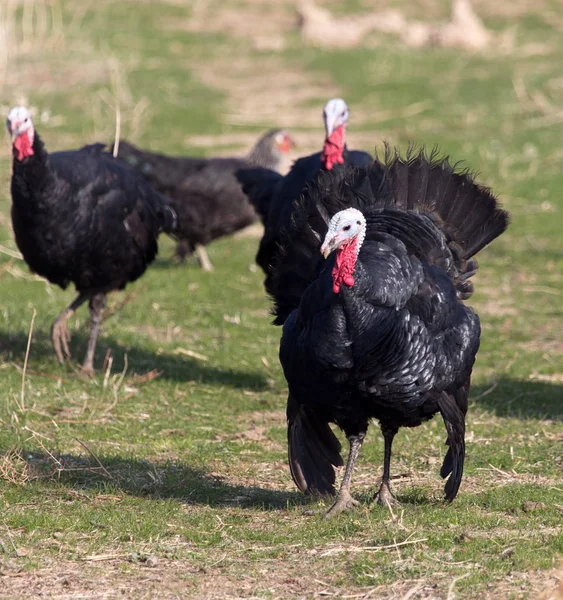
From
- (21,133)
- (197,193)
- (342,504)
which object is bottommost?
(342,504)

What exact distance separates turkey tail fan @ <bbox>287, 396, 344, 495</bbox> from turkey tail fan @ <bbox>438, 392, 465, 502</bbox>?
0.57m

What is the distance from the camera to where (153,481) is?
606 cm

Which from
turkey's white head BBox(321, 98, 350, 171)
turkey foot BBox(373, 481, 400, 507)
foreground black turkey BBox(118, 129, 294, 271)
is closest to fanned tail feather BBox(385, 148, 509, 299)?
turkey foot BBox(373, 481, 400, 507)

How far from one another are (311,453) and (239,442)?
4.46ft

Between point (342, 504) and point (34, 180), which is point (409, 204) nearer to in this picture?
point (342, 504)

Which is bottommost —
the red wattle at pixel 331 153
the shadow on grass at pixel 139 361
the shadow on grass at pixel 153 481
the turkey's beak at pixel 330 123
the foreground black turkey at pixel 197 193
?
the shadow on grass at pixel 153 481

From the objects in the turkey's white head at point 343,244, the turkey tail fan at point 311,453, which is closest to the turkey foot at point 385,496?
the turkey tail fan at point 311,453

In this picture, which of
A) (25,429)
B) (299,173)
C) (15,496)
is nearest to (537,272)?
(299,173)

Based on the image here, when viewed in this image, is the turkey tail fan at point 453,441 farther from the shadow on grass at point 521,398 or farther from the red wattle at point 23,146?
the red wattle at point 23,146

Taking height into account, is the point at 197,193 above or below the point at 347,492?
above

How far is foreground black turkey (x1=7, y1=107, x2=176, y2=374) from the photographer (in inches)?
304

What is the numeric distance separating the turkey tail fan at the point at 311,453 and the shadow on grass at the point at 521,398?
2.13 m

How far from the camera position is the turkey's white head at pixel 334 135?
7594 millimetres

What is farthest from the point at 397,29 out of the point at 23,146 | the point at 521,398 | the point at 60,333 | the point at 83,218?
the point at 23,146
